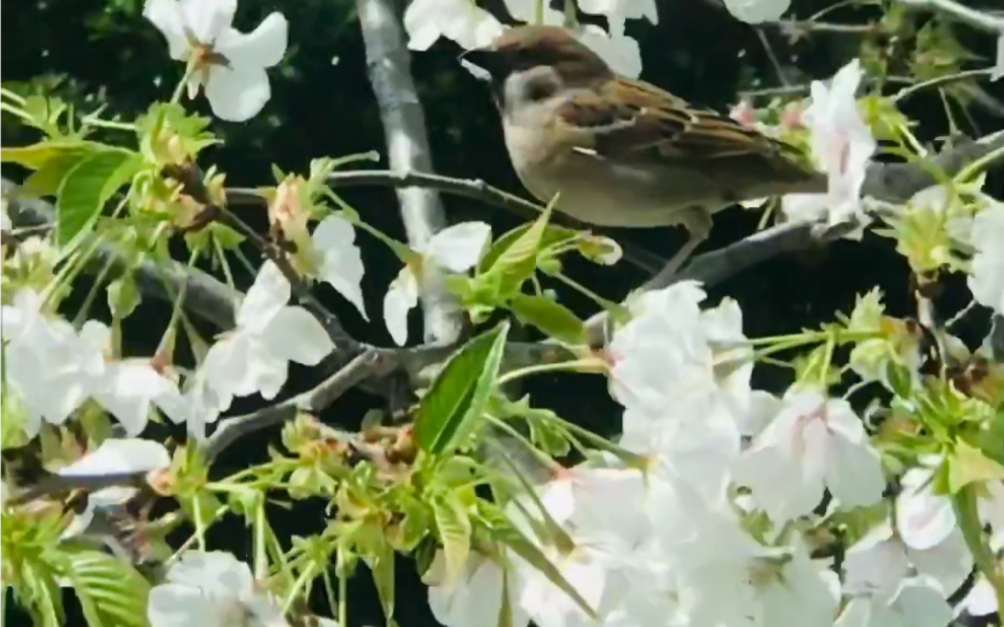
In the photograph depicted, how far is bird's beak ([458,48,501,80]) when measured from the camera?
0.53 metres

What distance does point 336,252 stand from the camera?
32 cm

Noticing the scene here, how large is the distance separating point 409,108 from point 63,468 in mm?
282

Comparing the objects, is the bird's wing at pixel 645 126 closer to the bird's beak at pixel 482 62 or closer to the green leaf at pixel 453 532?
the bird's beak at pixel 482 62

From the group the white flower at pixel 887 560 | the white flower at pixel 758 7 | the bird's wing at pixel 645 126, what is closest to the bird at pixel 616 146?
the bird's wing at pixel 645 126

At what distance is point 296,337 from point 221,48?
0.08 metres

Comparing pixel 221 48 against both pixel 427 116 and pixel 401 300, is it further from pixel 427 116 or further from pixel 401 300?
pixel 427 116

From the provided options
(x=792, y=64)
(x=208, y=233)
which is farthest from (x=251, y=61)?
(x=792, y=64)

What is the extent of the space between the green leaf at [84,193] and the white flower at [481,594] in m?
0.10

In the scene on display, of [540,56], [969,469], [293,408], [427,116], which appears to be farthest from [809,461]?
[427,116]

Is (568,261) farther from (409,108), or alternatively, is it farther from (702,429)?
(702,429)

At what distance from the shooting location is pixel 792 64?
2.44 ft

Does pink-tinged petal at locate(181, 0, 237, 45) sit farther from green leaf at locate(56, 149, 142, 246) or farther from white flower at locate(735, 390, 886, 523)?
white flower at locate(735, 390, 886, 523)

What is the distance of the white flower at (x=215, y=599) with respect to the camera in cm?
27

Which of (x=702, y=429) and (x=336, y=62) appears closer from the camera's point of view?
(x=702, y=429)
